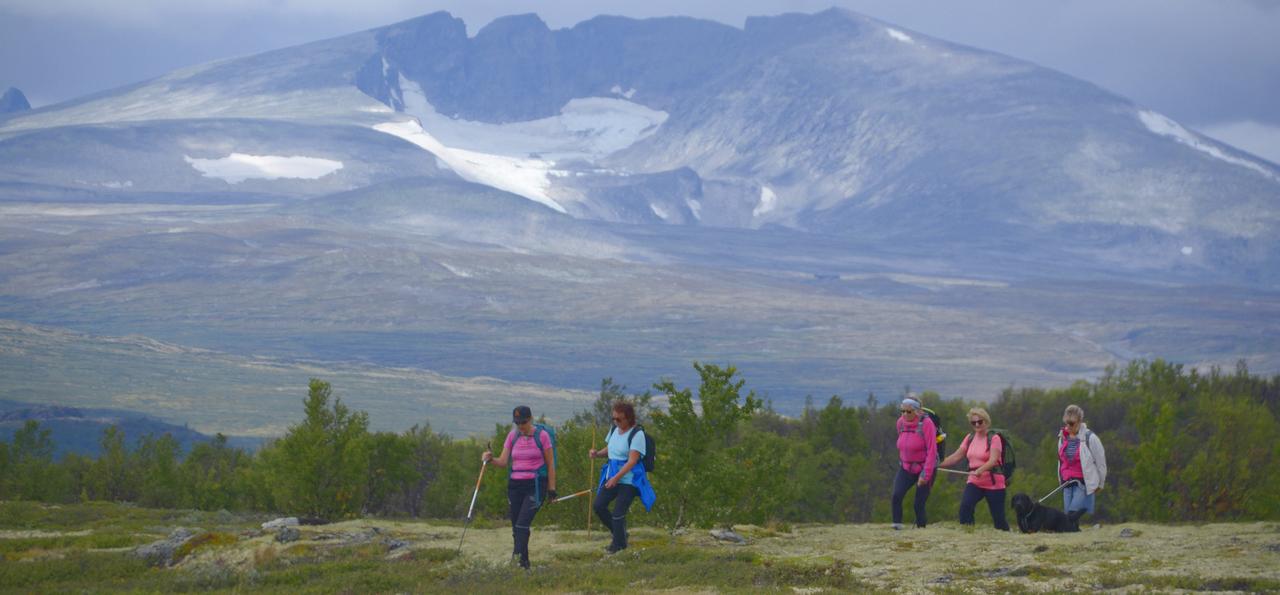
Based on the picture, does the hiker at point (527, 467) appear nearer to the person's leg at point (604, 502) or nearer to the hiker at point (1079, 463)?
the person's leg at point (604, 502)

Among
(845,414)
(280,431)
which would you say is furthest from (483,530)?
(280,431)

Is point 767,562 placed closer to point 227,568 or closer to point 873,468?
point 227,568

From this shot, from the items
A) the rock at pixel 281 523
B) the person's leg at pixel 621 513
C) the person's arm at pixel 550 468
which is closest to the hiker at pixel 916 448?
the person's leg at pixel 621 513

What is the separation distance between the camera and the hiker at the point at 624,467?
18719mm

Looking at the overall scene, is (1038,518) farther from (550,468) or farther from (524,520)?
(524,520)

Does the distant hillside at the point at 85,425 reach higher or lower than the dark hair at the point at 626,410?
higher

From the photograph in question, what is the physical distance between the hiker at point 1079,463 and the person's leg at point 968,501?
117 centimetres

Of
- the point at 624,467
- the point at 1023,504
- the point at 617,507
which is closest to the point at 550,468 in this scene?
the point at 624,467

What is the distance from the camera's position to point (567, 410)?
153750mm

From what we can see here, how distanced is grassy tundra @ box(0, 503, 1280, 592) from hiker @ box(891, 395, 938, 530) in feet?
2.57

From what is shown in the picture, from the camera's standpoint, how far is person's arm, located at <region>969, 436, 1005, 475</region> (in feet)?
66.7

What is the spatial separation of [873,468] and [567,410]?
92225 mm

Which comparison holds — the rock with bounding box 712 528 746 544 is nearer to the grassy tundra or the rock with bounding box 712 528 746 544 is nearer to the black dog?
the grassy tundra

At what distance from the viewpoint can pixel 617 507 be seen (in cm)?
1912
